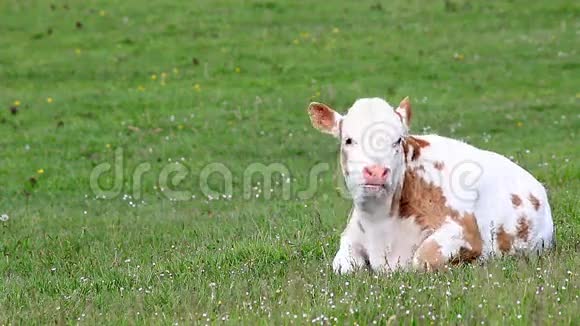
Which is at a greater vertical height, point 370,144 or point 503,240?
point 370,144

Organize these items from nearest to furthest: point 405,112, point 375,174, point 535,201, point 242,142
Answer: point 375,174 → point 405,112 → point 535,201 → point 242,142

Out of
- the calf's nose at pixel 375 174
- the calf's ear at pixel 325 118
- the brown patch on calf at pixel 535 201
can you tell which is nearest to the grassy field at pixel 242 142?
the brown patch on calf at pixel 535 201

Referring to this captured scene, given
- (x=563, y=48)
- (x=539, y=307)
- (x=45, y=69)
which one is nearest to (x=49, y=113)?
(x=45, y=69)

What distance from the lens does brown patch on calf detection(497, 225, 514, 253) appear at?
28.6ft

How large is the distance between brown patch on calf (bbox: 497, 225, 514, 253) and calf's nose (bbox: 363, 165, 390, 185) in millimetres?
1406

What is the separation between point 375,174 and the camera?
787 cm

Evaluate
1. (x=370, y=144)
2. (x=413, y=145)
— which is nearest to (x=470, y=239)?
(x=413, y=145)

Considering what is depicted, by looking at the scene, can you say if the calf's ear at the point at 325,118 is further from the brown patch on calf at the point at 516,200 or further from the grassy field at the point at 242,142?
the brown patch on calf at the point at 516,200

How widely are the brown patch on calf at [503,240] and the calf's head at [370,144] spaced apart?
3.33 feet

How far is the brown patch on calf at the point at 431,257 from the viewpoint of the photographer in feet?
26.6

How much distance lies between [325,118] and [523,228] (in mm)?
1928

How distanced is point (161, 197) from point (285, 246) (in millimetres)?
6459

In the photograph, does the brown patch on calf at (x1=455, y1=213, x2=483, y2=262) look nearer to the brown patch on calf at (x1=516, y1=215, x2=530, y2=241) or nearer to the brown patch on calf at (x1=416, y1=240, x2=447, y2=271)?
the brown patch on calf at (x1=416, y1=240, x2=447, y2=271)

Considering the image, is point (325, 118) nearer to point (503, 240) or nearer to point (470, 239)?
point (470, 239)
